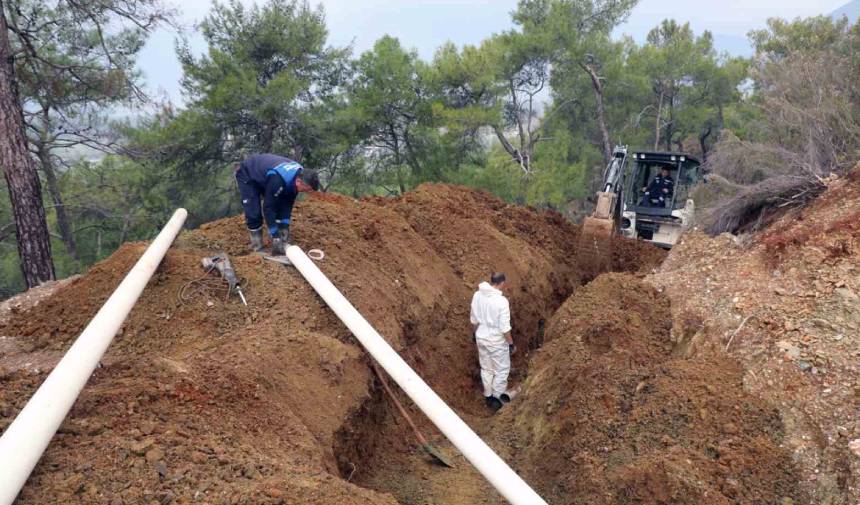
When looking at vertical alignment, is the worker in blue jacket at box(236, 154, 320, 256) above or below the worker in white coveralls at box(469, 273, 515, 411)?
above

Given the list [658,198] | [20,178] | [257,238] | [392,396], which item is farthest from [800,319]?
[20,178]

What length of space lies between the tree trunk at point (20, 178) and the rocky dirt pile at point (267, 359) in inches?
148

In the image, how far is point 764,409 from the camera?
4609 millimetres

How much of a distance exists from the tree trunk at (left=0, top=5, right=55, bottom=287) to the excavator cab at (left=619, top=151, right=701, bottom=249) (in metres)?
11.1

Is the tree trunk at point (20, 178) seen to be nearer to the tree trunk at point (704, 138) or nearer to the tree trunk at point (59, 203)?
the tree trunk at point (59, 203)

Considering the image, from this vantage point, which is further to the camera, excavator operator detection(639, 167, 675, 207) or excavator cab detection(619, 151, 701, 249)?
excavator operator detection(639, 167, 675, 207)

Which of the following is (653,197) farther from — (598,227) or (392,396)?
(392,396)

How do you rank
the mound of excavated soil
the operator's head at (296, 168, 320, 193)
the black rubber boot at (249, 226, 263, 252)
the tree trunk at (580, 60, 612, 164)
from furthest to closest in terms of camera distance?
1. the tree trunk at (580, 60, 612, 164)
2. the black rubber boot at (249, 226, 263, 252)
3. the operator's head at (296, 168, 320, 193)
4. the mound of excavated soil

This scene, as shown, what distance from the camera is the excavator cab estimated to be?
38.5 feet

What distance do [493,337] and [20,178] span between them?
8.00 m

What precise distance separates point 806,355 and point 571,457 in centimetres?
224

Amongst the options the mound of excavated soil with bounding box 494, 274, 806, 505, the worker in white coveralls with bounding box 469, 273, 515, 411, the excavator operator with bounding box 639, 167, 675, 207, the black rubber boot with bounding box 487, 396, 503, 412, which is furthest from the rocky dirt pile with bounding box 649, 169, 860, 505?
the excavator operator with bounding box 639, 167, 675, 207

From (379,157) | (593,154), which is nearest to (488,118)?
(379,157)

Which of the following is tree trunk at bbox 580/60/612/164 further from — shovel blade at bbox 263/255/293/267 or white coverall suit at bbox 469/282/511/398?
shovel blade at bbox 263/255/293/267
